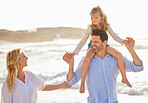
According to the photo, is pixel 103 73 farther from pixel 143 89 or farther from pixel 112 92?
pixel 143 89

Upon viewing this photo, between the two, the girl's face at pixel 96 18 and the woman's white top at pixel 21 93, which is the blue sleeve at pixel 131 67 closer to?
the girl's face at pixel 96 18

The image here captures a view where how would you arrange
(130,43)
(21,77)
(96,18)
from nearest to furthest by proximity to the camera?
(130,43), (21,77), (96,18)

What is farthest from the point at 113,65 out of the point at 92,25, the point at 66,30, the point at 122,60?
the point at 66,30

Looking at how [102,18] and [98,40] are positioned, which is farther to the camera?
[102,18]

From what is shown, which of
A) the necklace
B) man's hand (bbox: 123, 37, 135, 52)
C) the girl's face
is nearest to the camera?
man's hand (bbox: 123, 37, 135, 52)

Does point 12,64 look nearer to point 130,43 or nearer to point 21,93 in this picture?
point 21,93

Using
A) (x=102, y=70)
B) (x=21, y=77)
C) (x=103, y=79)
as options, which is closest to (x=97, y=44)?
(x=102, y=70)

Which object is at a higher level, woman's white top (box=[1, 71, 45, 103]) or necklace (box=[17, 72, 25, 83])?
necklace (box=[17, 72, 25, 83])

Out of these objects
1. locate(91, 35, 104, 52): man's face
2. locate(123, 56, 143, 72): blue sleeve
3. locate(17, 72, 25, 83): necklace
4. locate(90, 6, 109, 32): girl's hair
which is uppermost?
locate(90, 6, 109, 32): girl's hair

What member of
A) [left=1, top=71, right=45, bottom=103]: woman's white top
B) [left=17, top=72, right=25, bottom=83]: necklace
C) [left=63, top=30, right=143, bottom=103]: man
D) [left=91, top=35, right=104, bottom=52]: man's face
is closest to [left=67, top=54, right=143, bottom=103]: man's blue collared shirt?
[left=63, top=30, right=143, bottom=103]: man

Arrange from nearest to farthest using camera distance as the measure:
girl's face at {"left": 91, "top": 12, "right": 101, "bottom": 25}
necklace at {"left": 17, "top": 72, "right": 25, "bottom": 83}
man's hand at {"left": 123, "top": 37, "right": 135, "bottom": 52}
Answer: man's hand at {"left": 123, "top": 37, "right": 135, "bottom": 52}, necklace at {"left": 17, "top": 72, "right": 25, "bottom": 83}, girl's face at {"left": 91, "top": 12, "right": 101, "bottom": 25}

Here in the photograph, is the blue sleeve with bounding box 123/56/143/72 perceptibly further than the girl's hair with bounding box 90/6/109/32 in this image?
No

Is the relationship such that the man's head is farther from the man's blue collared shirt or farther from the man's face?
the man's blue collared shirt

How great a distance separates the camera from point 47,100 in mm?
6449
